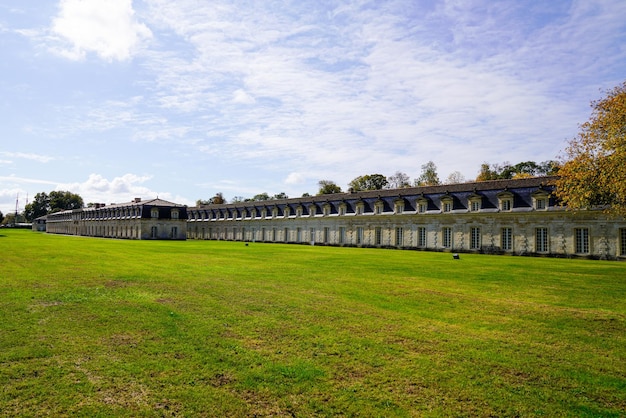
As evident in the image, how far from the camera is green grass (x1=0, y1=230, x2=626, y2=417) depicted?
4711mm

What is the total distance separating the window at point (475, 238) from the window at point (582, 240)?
25.8ft

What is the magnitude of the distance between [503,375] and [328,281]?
8596 millimetres

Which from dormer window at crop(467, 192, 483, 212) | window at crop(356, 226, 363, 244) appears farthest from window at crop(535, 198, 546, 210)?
window at crop(356, 226, 363, 244)

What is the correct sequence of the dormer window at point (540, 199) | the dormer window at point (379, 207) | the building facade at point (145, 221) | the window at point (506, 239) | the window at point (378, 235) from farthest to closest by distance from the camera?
the building facade at point (145, 221) → the dormer window at point (379, 207) → the window at point (378, 235) → the window at point (506, 239) → the dormer window at point (540, 199)

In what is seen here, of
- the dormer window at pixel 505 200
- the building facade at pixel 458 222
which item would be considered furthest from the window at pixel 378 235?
the dormer window at pixel 505 200

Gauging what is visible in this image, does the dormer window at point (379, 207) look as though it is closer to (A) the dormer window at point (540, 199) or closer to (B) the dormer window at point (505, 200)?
(B) the dormer window at point (505, 200)

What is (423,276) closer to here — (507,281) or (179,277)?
(507,281)

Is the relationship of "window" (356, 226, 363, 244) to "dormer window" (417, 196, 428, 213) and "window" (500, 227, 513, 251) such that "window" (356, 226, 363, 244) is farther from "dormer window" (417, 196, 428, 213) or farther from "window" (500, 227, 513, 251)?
"window" (500, 227, 513, 251)

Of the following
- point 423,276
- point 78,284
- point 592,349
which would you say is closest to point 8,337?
point 78,284

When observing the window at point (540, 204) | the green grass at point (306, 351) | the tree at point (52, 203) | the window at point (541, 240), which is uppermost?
the tree at point (52, 203)

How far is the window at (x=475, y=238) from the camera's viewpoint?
3838 cm

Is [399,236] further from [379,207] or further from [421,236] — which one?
[379,207]

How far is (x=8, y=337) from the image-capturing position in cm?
675

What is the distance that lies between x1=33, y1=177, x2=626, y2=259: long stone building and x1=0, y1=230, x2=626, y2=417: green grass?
24058mm
